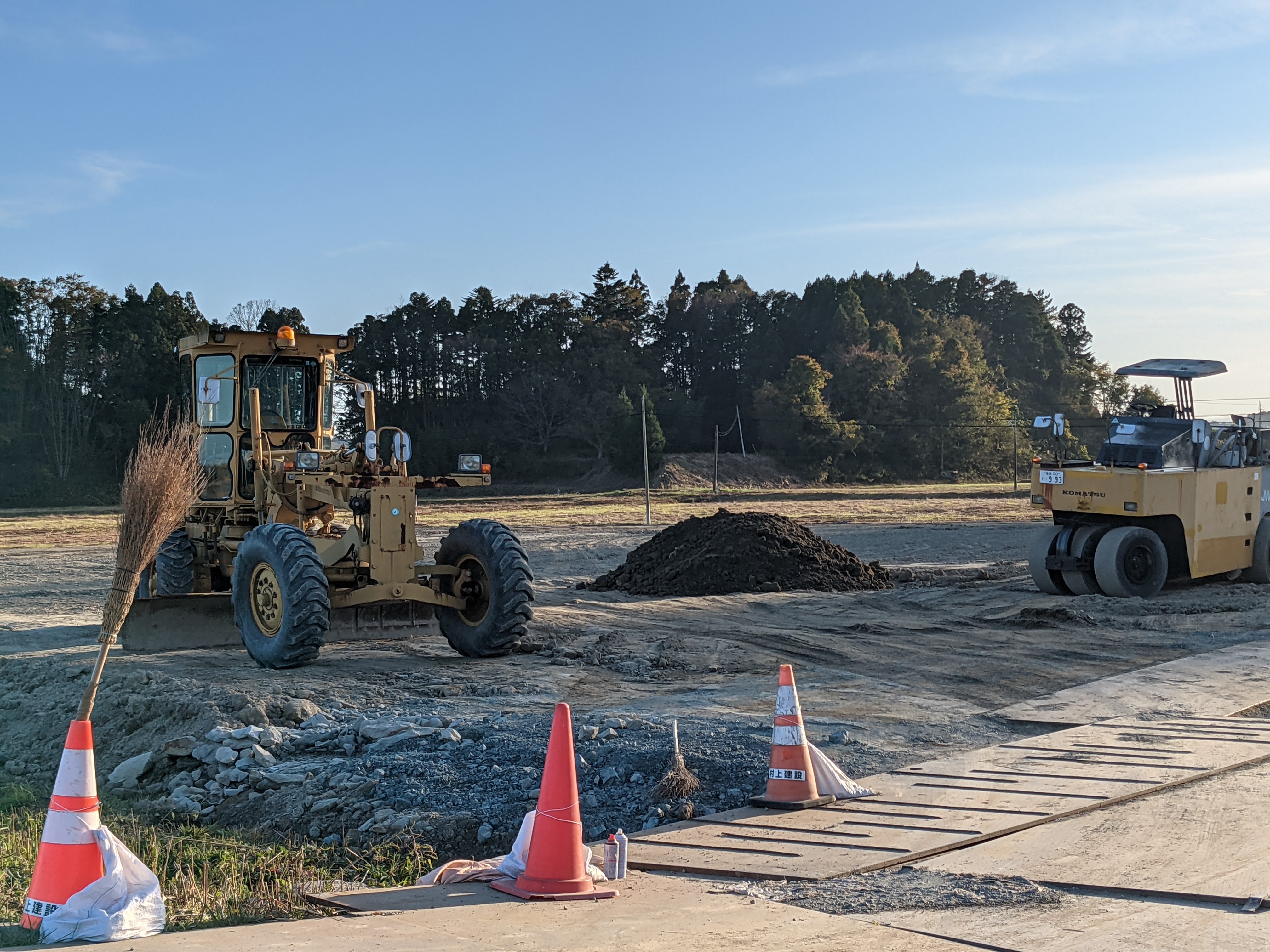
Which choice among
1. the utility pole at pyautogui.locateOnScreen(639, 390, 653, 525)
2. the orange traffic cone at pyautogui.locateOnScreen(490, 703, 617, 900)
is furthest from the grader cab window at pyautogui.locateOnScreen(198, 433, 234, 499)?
the utility pole at pyautogui.locateOnScreen(639, 390, 653, 525)

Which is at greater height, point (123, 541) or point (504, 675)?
point (123, 541)

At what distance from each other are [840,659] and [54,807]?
8687mm

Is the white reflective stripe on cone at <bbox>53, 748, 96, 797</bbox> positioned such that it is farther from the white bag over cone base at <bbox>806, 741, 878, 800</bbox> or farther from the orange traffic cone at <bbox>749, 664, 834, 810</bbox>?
the white bag over cone base at <bbox>806, 741, 878, 800</bbox>

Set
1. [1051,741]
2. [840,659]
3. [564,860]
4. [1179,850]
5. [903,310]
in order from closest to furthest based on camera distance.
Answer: [564,860] < [1179,850] < [1051,741] < [840,659] < [903,310]

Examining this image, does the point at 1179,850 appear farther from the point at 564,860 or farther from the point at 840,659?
the point at 840,659

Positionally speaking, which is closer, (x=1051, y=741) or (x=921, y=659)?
(x=1051, y=741)

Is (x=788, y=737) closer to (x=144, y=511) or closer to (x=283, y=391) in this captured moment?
(x=144, y=511)

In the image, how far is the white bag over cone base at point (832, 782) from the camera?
6.68m

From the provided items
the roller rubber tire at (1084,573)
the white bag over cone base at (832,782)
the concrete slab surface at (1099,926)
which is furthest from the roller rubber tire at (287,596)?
the roller rubber tire at (1084,573)

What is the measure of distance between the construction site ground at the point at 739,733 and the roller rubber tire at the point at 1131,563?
0.52 m

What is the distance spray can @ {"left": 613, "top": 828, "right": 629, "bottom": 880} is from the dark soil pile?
12990 mm

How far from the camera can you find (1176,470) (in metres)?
17.2

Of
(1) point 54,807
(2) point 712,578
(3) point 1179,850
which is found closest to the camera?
(1) point 54,807

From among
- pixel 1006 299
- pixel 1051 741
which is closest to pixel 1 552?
pixel 1051 741
